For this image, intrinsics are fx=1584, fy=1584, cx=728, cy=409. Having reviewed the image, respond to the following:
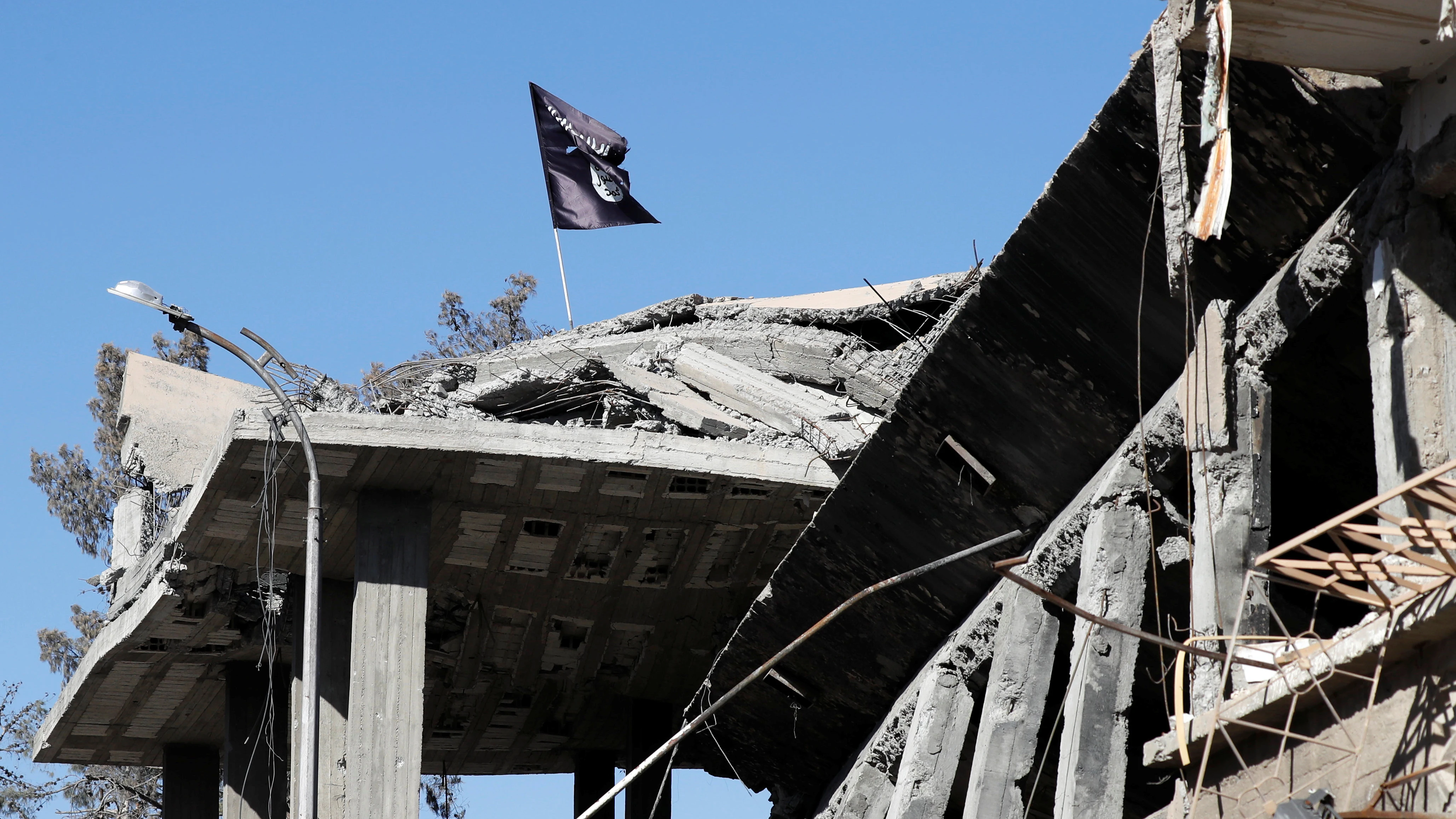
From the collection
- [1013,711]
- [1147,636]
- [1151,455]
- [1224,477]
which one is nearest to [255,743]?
[1013,711]

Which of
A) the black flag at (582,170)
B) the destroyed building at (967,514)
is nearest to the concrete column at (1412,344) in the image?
the destroyed building at (967,514)

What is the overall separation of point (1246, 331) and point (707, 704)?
6.39 meters

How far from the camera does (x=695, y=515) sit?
15453 mm

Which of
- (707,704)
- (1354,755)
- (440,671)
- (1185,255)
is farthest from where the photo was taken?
(440,671)

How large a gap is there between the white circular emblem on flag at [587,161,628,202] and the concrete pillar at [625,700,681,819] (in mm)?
6183

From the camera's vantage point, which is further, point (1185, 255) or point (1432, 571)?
point (1185, 255)

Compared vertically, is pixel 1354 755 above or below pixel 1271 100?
below

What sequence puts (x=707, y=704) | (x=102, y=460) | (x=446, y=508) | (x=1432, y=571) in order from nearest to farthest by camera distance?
(x=1432, y=571) < (x=707, y=704) < (x=446, y=508) < (x=102, y=460)

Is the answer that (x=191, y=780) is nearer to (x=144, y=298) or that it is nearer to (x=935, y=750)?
(x=144, y=298)

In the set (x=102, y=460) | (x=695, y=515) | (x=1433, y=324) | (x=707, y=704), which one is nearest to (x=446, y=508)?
(x=695, y=515)

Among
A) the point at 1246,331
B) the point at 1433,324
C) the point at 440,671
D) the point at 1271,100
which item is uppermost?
the point at 440,671

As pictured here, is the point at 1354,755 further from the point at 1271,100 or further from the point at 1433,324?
the point at 1271,100

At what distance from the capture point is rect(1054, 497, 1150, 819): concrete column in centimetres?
841

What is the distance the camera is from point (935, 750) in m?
10.8
